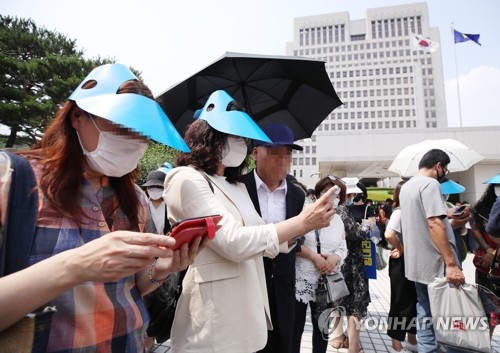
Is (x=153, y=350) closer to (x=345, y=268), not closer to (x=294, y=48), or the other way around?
(x=345, y=268)

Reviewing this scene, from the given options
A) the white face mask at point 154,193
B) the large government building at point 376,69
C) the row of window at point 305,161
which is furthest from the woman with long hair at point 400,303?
the row of window at point 305,161

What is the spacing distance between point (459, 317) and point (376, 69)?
9867cm

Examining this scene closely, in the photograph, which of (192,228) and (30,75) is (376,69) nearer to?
(30,75)

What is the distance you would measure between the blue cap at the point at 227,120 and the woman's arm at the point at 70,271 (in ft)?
3.00

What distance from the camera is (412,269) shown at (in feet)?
9.74

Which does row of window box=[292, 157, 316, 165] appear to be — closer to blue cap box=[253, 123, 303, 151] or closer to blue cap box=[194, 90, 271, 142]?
blue cap box=[253, 123, 303, 151]

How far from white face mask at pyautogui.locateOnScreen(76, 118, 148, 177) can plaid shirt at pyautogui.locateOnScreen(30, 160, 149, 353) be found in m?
0.08

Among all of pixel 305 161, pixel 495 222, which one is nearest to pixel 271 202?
pixel 495 222

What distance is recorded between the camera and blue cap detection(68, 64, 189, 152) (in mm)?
950

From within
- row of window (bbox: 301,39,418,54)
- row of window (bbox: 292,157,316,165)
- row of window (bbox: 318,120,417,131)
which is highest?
row of window (bbox: 301,39,418,54)

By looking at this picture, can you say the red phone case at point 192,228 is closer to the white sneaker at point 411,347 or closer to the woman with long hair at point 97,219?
the woman with long hair at point 97,219

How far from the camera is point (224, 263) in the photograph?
1.44 metres

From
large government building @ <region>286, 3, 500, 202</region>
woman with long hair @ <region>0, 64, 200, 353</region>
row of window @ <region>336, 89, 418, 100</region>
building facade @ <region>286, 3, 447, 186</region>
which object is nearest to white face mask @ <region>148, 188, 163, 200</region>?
woman with long hair @ <region>0, 64, 200, 353</region>

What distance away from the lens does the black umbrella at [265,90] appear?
2.37 meters
